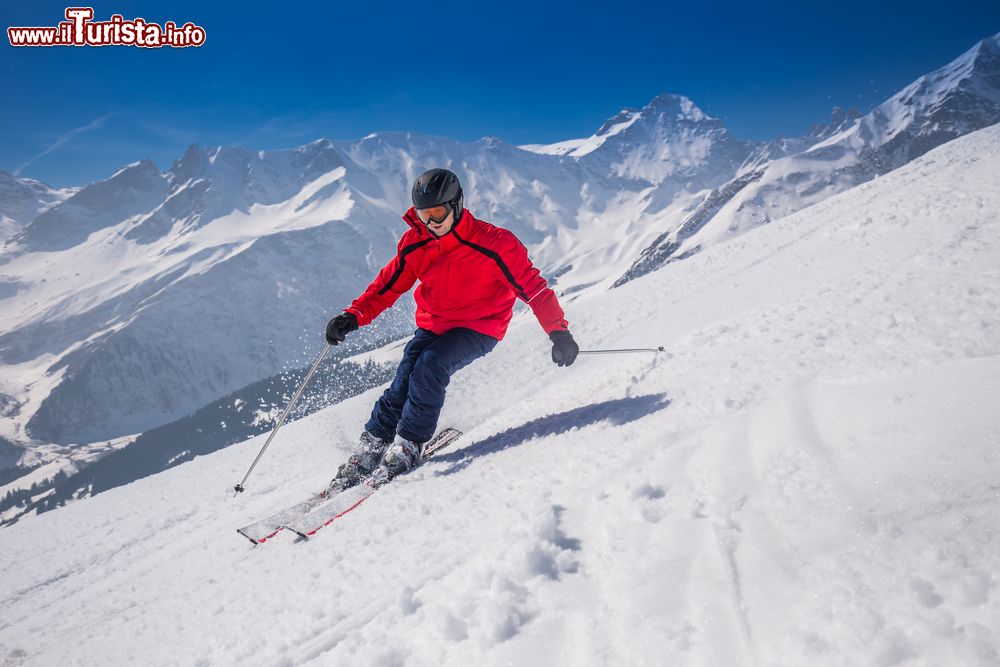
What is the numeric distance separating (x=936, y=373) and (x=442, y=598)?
330 centimetres

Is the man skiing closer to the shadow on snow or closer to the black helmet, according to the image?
the black helmet

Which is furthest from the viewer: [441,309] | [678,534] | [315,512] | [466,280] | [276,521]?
[441,309]

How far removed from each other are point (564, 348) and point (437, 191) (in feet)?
6.78

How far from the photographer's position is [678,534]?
93.1 inches

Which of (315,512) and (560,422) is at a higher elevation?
(315,512)

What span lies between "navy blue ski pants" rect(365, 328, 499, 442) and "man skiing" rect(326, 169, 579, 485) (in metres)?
0.01

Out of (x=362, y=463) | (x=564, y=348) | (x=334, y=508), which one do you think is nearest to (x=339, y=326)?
(x=362, y=463)

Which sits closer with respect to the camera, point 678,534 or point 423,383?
point 678,534

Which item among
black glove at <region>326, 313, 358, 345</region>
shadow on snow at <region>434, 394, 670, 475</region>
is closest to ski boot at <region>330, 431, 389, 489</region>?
shadow on snow at <region>434, 394, 670, 475</region>

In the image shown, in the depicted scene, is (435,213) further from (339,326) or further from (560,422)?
(560,422)

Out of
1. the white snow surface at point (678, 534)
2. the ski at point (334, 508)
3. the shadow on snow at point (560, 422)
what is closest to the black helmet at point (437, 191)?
the shadow on snow at point (560, 422)

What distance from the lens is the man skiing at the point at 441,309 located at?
524 cm

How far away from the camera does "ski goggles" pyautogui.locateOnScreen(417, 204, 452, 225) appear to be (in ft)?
17.1

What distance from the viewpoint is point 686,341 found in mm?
6254
